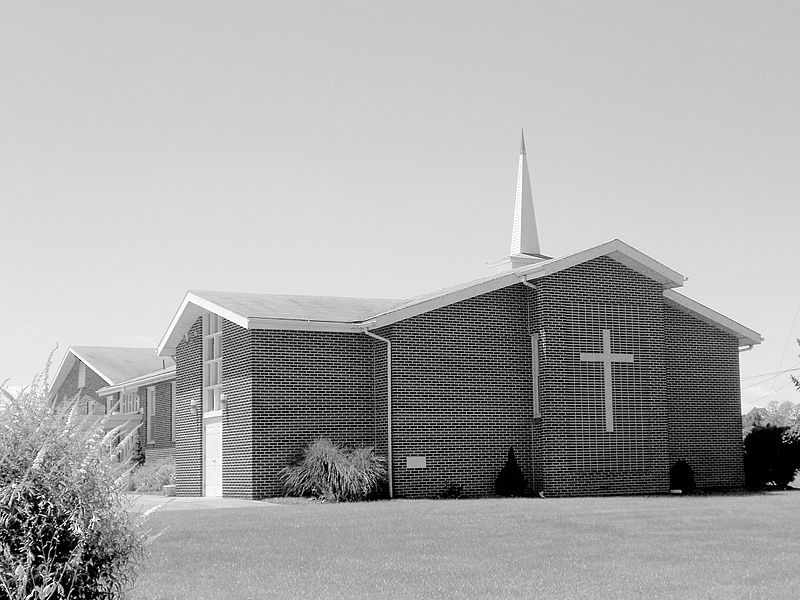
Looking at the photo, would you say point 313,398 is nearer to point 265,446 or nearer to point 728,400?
point 265,446

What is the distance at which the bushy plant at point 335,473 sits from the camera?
25.0m

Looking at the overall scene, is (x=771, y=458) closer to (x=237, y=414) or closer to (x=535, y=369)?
(x=535, y=369)

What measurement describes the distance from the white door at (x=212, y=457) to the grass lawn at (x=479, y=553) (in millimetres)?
7212

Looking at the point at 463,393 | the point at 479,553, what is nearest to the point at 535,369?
the point at 463,393

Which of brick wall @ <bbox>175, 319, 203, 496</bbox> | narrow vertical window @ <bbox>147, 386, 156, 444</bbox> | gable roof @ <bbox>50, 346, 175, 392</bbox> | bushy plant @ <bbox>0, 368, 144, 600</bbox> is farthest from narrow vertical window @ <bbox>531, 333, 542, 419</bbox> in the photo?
gable roof @ <bbox>50, 346, 175, 392</bbox>

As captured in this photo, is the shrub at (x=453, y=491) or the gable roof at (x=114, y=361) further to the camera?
the gable roof at (x=114, y=361)

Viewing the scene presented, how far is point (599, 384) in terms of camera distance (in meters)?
27.3

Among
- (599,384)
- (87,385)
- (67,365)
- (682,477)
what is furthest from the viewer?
(67,365)

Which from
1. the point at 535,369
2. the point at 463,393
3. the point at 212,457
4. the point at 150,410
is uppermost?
the point at 535,369

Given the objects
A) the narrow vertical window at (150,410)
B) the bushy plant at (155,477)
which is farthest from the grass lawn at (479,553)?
the narrow vertical window at (150,410)

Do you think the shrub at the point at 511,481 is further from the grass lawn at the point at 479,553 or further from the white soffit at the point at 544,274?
the grass lawn at the point at 479,553

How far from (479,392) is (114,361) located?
25.6 metres

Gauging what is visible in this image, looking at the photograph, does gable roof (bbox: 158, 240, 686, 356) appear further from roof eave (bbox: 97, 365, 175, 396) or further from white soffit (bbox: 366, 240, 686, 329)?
roof eave (bbox: 97, 365, 175, 396)

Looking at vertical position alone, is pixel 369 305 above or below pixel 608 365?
above
